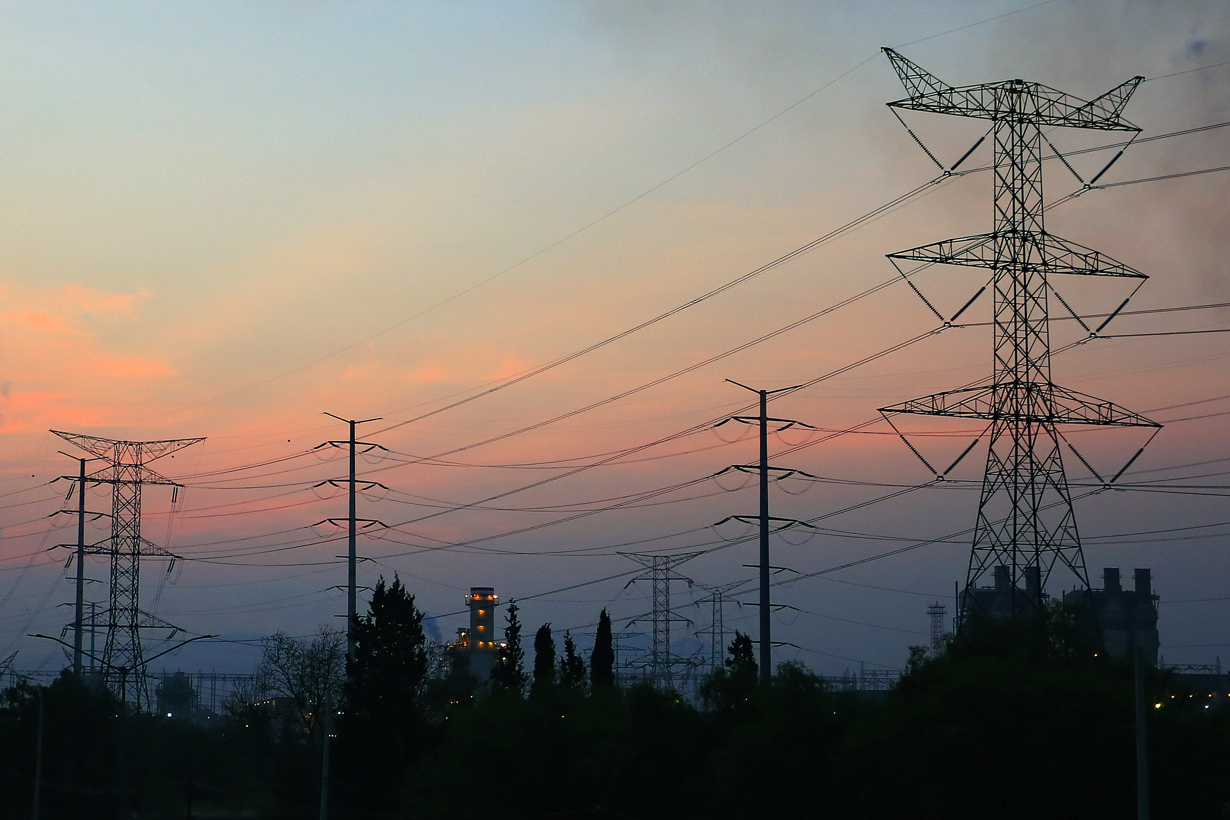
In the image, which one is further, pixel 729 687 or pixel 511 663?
pixel 511 663

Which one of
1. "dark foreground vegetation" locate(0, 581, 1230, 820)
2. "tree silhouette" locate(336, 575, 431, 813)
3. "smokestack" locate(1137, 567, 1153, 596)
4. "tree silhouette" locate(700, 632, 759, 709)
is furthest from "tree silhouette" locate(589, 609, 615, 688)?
"smokestack" locate(1137, 567, 1153, 596)

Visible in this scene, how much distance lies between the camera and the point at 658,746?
5188cm

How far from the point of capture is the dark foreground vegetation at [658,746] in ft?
121

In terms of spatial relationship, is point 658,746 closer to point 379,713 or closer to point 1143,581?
point 379,713

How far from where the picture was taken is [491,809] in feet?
184

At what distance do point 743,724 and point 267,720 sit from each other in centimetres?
5512

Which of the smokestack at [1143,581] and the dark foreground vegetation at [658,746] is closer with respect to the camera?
the dark foreground vegetation at [658,746]

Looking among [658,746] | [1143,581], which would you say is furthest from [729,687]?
[1143,581]

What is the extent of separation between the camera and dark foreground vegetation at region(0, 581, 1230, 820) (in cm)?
3703

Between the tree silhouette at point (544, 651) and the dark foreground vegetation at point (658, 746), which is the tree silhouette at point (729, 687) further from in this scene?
the tree silhouette at point (544, 651)

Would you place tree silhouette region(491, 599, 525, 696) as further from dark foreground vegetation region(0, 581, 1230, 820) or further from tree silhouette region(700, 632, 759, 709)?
tree silhouette region(700, 632, 759, 709)

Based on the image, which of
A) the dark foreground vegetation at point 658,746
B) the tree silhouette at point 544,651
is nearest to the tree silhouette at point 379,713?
the dark foreground vegetation at point 658,746

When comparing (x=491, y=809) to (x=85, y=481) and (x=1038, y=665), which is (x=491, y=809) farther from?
(x=85, y=481)

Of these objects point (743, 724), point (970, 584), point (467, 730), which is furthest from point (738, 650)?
point (970, 584)
